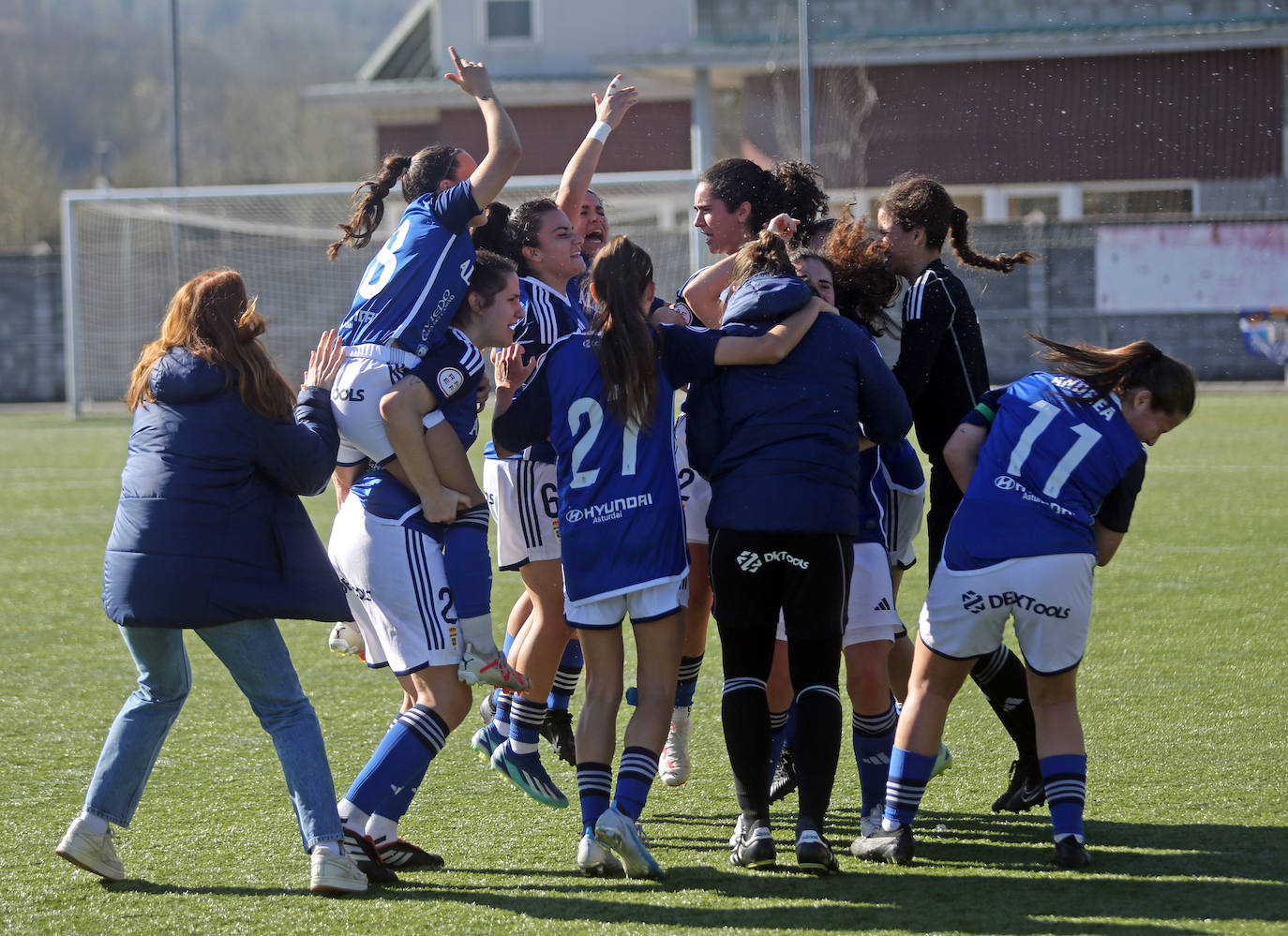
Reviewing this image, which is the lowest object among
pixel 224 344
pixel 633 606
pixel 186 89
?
pixel 633 606

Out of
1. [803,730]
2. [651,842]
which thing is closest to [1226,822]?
[803,730]

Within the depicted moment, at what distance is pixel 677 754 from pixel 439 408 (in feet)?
4.98

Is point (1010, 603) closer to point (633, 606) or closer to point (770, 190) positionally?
point (633, 606)

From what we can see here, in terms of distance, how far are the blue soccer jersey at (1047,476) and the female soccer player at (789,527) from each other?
29 cm

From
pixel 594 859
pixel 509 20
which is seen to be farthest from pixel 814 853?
pixel 509 20

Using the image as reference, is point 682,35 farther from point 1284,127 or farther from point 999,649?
point 999,649

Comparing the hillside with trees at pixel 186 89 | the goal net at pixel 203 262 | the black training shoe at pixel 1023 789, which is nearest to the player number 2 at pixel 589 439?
the black training shoe at pixel 1023 789

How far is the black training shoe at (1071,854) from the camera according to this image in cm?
379

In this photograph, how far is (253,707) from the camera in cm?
374

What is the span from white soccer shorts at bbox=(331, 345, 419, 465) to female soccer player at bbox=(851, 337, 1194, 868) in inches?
59.9

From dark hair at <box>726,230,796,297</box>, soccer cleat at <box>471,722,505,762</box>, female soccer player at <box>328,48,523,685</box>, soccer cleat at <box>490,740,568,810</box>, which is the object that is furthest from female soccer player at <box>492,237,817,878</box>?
soccer cleat at <box>471,722,505,762</box>

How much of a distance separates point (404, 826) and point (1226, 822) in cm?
237

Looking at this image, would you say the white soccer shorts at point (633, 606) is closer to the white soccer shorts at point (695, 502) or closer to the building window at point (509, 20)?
the white soccer shorts at point (695, 502)

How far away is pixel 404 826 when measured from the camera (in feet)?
14.3
